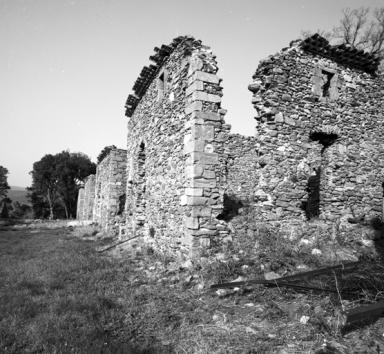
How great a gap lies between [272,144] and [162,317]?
5.00 metres

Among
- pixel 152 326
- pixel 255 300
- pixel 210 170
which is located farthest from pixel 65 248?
pixel 255 300

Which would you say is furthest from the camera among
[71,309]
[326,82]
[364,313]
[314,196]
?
[314,196]

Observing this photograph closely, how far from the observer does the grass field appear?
9.68ft

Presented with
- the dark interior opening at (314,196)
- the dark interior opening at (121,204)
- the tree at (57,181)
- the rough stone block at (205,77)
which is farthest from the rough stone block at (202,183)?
the tree at (57,181)

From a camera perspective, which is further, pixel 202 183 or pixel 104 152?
pixel 104 152

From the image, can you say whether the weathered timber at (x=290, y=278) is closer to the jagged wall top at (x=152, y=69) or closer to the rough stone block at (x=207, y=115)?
the rough stone block at (x=207, y=115)

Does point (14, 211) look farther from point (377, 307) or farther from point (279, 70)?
point (377, 307)

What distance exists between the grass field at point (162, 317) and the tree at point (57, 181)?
115ft

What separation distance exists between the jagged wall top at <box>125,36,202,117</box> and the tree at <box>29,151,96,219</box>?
28.7 meters

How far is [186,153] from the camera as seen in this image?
670 cm

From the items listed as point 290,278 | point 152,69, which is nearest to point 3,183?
point 152,69

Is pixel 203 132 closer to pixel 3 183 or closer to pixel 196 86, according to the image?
pixel 196 86

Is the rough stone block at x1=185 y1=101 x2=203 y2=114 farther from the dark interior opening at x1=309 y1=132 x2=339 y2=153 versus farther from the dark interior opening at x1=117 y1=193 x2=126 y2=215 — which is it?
the dark interior opening at x1=117 y1=193 x2=126 y2=215

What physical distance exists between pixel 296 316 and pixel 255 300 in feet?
2.35
